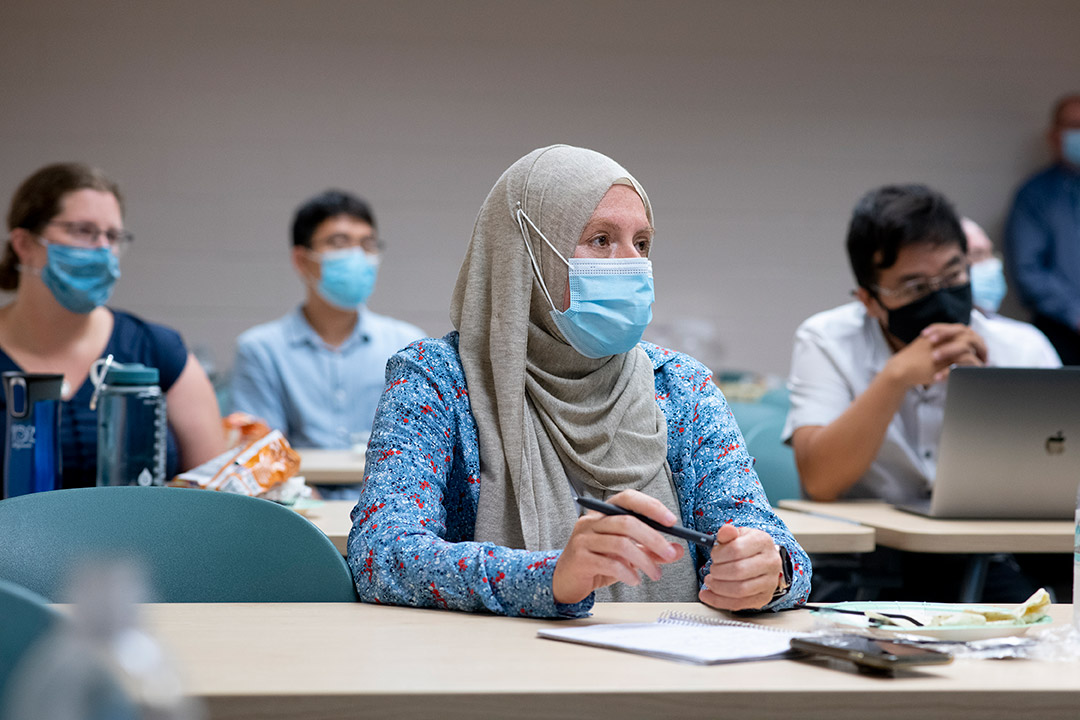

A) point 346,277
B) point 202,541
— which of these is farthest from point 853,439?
point 346,277

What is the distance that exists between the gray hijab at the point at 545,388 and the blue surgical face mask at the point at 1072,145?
4.58 meters

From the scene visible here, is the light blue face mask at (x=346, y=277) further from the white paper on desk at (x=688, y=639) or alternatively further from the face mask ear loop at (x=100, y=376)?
the white paper on desk at (x=688, y=639)

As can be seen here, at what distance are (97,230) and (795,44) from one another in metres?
3.87

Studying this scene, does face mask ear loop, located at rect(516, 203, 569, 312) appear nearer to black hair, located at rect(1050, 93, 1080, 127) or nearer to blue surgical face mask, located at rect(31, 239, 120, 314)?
blue surgical face mask, located at rect(31, 239, 120, 314)

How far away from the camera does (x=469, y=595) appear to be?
1249 mm

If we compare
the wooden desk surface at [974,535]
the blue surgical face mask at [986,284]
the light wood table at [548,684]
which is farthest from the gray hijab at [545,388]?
the blue surgical face mask at [986,284]

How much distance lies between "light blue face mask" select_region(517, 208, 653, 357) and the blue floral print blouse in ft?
0.42

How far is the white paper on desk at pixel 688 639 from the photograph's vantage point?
3.29ft

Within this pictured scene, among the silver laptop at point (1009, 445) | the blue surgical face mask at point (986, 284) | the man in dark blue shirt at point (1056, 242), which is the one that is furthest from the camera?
the man in dark blue shirt at point (1056, 242)

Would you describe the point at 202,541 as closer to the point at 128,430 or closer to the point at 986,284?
the point at 128,430

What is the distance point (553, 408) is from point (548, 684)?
0.69 meters

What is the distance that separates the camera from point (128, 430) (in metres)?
2.15

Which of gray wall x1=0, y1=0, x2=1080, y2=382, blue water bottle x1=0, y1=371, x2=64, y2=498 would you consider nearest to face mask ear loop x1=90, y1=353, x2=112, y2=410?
blue water bottle x1=0, y1=371, x2=64, y2=498

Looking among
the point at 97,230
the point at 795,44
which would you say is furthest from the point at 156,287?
the point at 795,44
